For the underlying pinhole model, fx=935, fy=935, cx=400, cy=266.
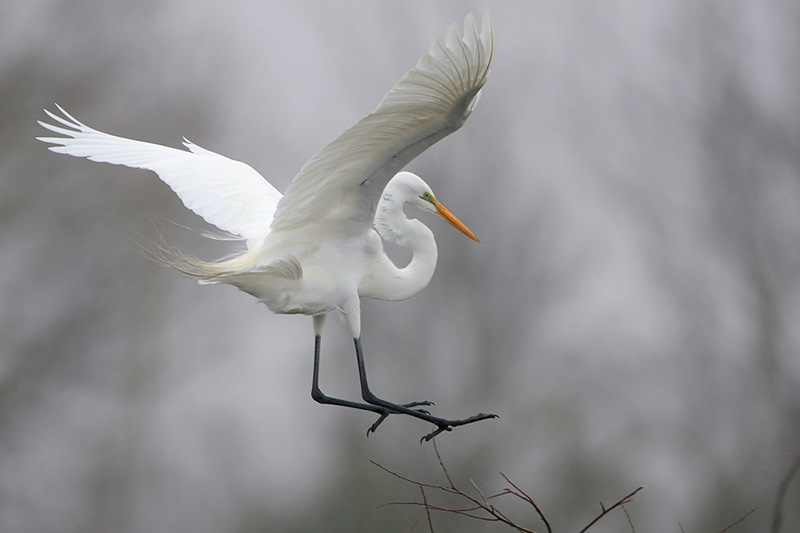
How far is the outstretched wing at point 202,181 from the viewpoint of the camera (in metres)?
2.79

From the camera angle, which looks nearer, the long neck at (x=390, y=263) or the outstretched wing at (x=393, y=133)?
the outstretched wing at (x=393, y=133)

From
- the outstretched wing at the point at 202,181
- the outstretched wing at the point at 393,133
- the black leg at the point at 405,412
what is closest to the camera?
the outstretched wing at the point at 393,133

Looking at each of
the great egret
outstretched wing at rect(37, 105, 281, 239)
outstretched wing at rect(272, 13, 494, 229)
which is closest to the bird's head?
the great egret

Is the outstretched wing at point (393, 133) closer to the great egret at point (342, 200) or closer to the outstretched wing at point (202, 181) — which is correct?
the great egret at point (342, 200)

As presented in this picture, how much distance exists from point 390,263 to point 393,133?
804mm

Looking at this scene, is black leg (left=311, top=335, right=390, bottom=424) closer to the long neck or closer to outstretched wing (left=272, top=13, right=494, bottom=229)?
the long neck

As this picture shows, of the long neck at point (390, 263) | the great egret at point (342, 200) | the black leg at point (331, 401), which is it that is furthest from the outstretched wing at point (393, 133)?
the black leg at point (331, 401)

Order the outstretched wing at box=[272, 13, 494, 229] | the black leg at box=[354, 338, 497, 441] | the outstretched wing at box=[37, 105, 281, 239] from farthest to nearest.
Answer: the outstretched wing at box=[37, 105, 281, 239], the black leg at box=[354, 338, 497, 441], the outstretched wing at box=[272, 13, 494, 229]

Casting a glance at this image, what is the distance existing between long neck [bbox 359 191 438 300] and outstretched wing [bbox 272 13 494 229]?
23 cm

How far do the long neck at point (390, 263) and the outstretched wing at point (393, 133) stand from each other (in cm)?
23

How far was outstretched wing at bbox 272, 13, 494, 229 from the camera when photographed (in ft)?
6.27

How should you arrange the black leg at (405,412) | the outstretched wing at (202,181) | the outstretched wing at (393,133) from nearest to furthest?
the outstretched wing at (393,133) → the black leg at (405,412) → the outstretched wing at (202,181)

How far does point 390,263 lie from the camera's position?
9.65 ft

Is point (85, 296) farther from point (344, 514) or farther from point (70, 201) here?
point (344, 514)
